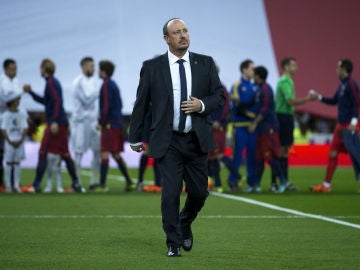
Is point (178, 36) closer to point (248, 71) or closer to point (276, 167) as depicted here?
point (276, 167)

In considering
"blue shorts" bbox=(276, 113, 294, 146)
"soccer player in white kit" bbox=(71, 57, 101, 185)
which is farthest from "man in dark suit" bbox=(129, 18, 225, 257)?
"soccer player in white kit" bbox=(71, 57, 101, 185)

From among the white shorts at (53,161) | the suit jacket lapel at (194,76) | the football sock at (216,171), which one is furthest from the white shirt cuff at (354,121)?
the suit jacket lapel at (194,76)

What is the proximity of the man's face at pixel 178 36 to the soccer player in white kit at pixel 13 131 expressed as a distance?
7.77m

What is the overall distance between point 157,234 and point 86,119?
762 cm

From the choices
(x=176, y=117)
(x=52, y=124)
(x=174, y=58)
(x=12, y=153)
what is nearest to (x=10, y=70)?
(x=52, y=124)

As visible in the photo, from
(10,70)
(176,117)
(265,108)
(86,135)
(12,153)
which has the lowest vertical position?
(12,153)

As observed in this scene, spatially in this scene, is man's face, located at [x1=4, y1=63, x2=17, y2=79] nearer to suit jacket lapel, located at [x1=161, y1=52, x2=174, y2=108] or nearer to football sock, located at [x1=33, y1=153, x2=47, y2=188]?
football sock, located at [x1=33, y1=153, x2=47, y2=188]

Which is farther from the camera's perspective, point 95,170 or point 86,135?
point 86,135

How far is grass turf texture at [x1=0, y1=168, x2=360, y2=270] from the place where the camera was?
24.3 feet

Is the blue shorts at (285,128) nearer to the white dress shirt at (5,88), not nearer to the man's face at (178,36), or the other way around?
the white dress shirt at (5,88)

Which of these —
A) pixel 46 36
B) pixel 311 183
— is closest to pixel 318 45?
pixel 46 36

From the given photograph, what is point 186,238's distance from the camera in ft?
26.6

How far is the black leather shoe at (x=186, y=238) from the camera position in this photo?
8.03m

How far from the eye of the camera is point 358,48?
29656 mm
